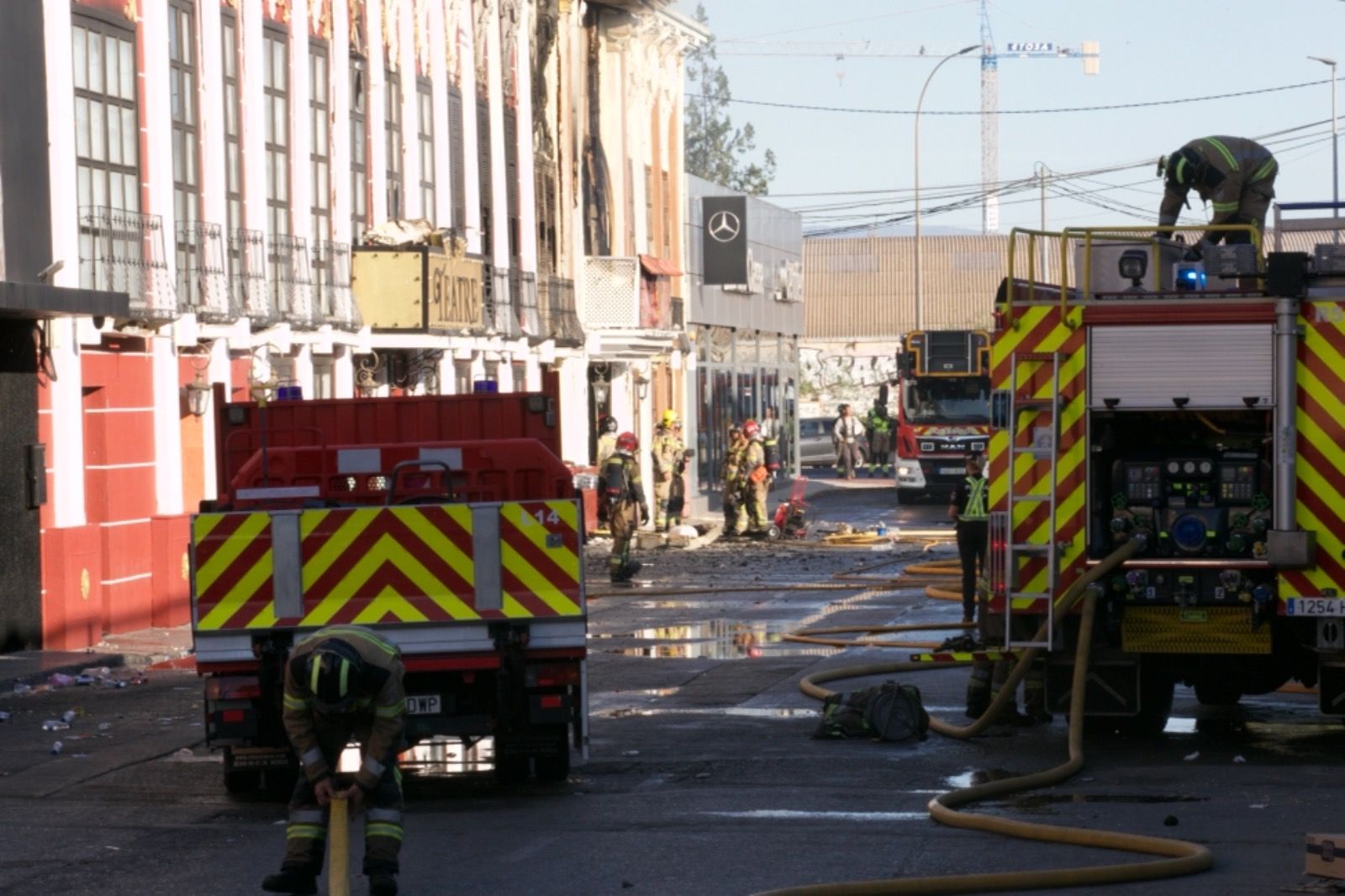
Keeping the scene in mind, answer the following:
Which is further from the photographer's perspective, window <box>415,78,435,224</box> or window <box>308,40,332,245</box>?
window <box>415,78,435,224</box>

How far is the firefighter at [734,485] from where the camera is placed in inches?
1411

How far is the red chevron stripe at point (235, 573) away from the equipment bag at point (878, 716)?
3.88m

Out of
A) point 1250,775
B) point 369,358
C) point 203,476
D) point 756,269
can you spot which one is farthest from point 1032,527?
point 756,269

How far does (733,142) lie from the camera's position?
112688 millimetres

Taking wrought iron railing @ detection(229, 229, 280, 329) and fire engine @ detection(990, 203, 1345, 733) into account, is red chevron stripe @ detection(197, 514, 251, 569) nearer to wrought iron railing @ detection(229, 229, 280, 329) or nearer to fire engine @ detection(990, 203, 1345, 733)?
fire engine @ detection(990, 203, 1345, 733)

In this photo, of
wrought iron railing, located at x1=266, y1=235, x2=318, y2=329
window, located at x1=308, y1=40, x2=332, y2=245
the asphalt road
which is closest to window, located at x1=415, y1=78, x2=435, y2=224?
window, located at x1=308, y1=40, x2=332, y2=245

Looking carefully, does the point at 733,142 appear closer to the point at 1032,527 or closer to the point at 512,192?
the point at 512,192

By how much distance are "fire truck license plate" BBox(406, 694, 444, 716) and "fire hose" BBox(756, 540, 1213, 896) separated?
2.47m

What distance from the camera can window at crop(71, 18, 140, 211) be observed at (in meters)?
22.7

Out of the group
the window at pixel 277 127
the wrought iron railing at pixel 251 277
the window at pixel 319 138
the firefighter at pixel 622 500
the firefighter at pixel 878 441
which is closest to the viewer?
the wrought iron railing at pixel 251 277

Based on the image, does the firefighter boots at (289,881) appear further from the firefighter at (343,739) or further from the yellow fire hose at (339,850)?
the yellow fire hose at (339,850)

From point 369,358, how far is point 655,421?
654 inches

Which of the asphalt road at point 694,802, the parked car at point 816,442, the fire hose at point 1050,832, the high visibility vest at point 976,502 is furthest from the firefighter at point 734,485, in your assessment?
the parked car at point 816,442

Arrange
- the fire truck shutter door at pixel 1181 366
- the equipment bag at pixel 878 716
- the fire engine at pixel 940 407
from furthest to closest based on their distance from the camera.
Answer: the fire engine at pixel 940 407 < the equipment bag at pixel 878 716 < the fire truck shutter door at pixel 1181 366
